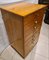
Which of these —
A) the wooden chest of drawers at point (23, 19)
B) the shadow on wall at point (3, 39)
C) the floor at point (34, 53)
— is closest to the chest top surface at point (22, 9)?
the wooden chest of drawers at point (23, 19)

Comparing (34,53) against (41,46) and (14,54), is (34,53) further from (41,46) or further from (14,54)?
(14,54)

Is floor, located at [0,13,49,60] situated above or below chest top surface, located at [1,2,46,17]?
below

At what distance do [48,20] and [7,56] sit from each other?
65.9 inches

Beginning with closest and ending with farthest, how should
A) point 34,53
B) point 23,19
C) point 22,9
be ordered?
point 23,19 < point 22,9 < point 34,53

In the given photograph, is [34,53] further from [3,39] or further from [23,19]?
[23,19]

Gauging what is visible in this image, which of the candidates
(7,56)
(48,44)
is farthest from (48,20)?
(7,56)

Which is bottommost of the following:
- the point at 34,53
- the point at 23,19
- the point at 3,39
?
the point at 34,53

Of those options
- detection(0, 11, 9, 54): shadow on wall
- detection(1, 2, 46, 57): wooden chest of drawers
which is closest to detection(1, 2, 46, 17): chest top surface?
detection(1, 2, 46, 57): wooden chest of drawers

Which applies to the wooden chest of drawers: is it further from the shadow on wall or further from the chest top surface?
the shadow on wall

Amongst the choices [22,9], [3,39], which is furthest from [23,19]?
[3,39]

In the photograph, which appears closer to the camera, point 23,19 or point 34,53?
point 23,19

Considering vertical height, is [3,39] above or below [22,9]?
below

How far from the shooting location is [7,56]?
1.37 m

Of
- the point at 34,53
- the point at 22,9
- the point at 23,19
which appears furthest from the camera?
the point at 34,53
